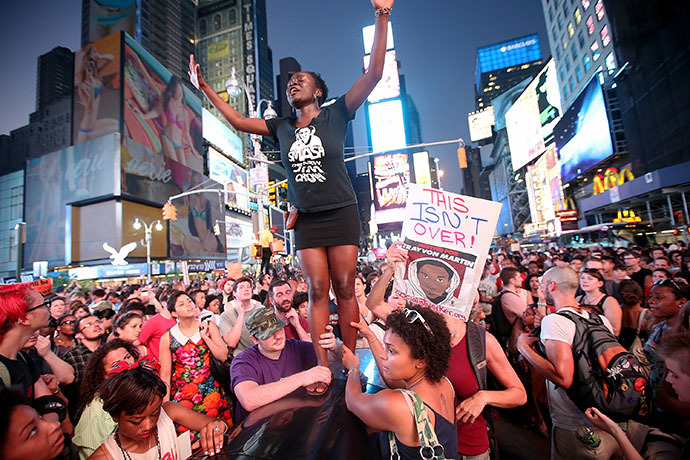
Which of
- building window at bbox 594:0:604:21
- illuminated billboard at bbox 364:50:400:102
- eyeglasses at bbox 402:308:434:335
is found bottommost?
eyeglasses at bbox 402:308:434:335

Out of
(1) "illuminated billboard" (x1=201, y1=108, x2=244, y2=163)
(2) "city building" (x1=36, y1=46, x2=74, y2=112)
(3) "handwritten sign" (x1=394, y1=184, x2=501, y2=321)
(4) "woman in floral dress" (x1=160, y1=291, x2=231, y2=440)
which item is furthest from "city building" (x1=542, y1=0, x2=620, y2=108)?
(2) "city building" (x1=36, y1=46, x2=74, y2=112)

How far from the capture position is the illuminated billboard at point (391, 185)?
49.5 m

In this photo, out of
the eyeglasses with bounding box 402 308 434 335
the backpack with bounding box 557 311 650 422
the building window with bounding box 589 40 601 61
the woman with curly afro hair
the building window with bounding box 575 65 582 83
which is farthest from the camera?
the building window with bounding box 575 65 582 83

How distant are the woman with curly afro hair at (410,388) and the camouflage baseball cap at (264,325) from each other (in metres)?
0.92

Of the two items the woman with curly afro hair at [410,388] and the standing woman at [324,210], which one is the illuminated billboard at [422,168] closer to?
the standing woman at [324,210]

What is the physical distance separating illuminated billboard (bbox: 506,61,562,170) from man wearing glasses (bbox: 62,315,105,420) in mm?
57201

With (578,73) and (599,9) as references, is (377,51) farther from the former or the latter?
(578,73)

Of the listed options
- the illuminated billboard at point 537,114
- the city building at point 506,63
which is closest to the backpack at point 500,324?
the illuminated billboard at point 537,114

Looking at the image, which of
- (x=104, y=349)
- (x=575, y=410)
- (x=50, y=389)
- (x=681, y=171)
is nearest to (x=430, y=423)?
(x=575, y=410)

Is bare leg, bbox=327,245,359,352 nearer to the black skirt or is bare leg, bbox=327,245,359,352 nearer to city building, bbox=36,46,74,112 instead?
the black skirt

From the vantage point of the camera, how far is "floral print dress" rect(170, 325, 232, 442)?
350 centimetres

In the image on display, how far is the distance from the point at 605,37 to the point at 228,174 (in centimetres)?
5324

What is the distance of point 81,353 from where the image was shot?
3963 mm

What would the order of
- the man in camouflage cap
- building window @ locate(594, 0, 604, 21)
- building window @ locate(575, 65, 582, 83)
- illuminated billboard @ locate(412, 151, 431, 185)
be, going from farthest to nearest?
illuminated billboard @ locate(412, 151, 431, 185) < building window @ locate(575, 65, 582, 83) < building window @ locate(594, 0, 604, 21) < the man in camouflage cap
